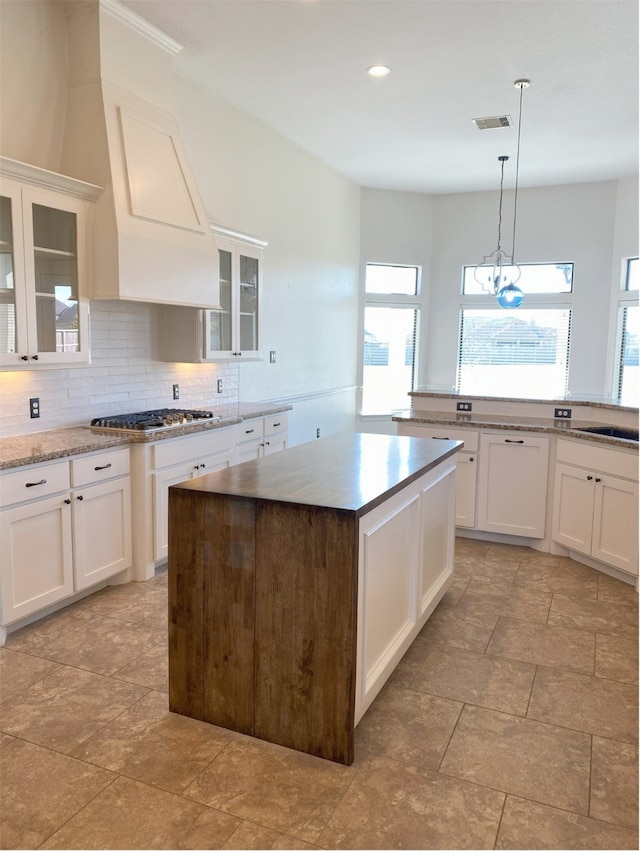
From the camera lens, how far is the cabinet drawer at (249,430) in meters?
4.38

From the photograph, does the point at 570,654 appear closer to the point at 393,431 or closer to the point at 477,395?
the point at 477,395

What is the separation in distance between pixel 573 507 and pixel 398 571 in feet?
6.59

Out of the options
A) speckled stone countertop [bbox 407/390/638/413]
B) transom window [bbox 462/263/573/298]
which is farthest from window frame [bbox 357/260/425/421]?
speckled stone countertop [bbox 407/390/638/413]

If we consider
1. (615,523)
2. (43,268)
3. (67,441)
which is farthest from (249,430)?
(615,523)

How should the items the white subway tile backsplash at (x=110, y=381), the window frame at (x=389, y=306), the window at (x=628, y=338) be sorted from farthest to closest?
the window frame at (x=389, y=306) < the window at (x=628, y=338) < the white subway tile backsplash at (x=110, y=381)

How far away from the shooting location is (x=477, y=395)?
16.2ft

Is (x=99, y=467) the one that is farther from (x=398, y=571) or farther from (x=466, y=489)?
(x=466, y=489)

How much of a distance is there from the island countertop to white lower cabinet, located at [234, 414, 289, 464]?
3.79 feet

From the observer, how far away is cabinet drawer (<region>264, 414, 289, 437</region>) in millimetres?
4770

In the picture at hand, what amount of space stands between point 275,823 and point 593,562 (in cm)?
291

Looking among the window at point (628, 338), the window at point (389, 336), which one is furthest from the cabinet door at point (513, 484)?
the window at point (389, 336)

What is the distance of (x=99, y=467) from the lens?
10.7 ft

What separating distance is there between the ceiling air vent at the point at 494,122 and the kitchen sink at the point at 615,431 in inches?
99.4

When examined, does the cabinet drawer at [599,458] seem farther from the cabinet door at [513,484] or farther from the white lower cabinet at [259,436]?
the white lower cabinet at [259,436]
